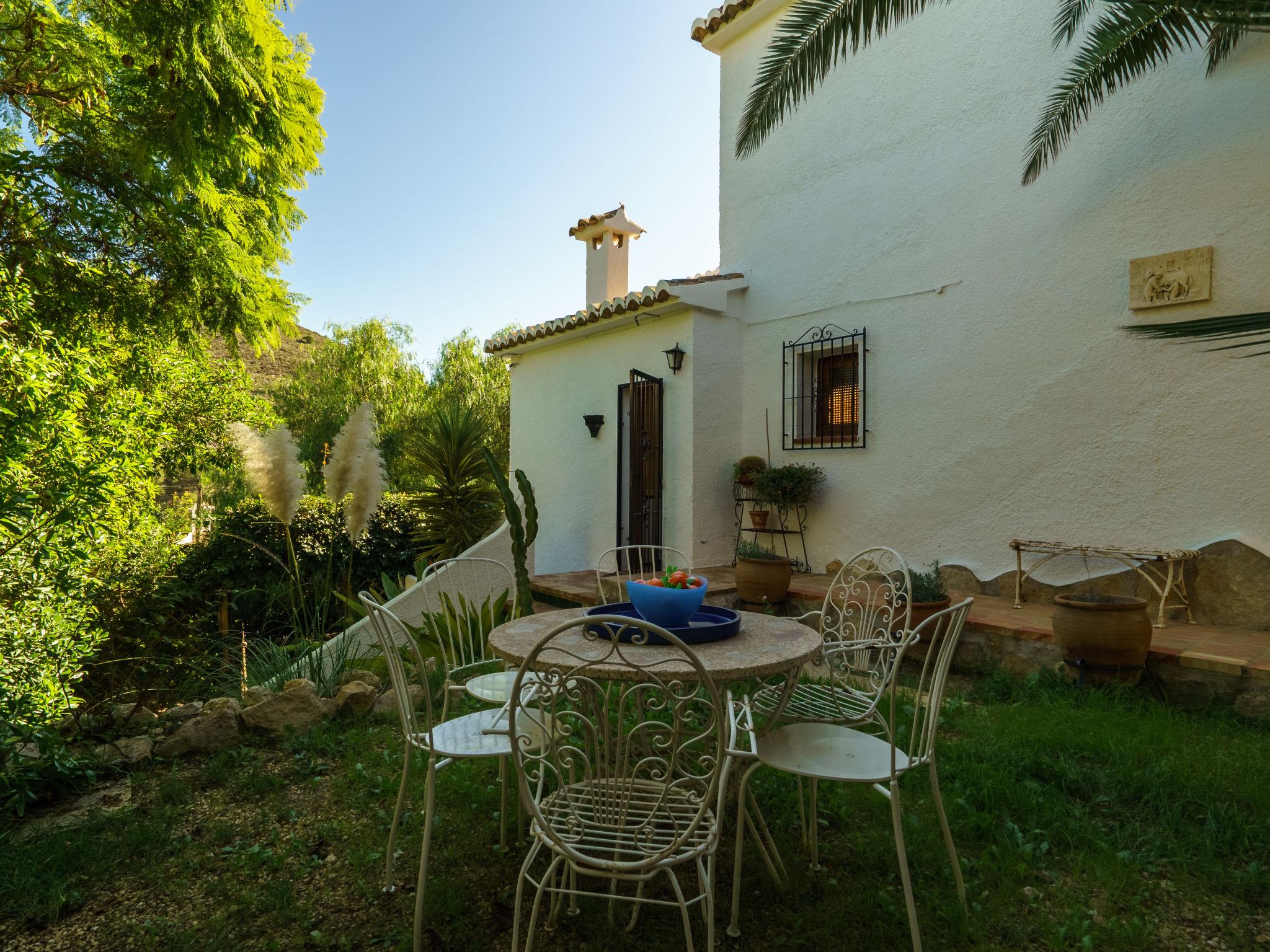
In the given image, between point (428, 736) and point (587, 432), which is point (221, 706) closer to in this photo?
point (428, 736)

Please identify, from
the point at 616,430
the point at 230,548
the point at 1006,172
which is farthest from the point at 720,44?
the point at 230,548

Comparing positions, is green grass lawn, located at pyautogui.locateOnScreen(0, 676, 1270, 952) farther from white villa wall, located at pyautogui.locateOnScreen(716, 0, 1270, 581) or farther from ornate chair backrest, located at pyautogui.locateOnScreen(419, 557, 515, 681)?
white villa wall, located at pyautogui.locateOnScreen(716, 0, 1270, 581)

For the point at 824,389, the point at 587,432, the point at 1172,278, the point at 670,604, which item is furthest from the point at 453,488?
the point at 1172,278

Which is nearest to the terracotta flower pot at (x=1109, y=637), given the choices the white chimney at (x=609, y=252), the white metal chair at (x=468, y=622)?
the white metal chair at (x=468, y=622)

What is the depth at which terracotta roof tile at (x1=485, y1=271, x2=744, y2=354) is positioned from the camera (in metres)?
5.80

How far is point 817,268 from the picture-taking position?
5832 mm

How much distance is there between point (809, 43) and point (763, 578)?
3.34 meters

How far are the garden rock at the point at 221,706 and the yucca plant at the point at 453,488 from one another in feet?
10.9

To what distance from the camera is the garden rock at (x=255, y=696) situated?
3207 mm

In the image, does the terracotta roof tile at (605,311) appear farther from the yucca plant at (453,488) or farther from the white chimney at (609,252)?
the yucca plant at (453,488)

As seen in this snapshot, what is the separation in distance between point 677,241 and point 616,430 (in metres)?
3.81

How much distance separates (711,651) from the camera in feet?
6.32

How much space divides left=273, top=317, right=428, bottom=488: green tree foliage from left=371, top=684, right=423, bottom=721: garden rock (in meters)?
10.5

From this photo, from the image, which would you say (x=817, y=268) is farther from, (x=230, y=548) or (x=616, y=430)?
(x=230, y=548)
